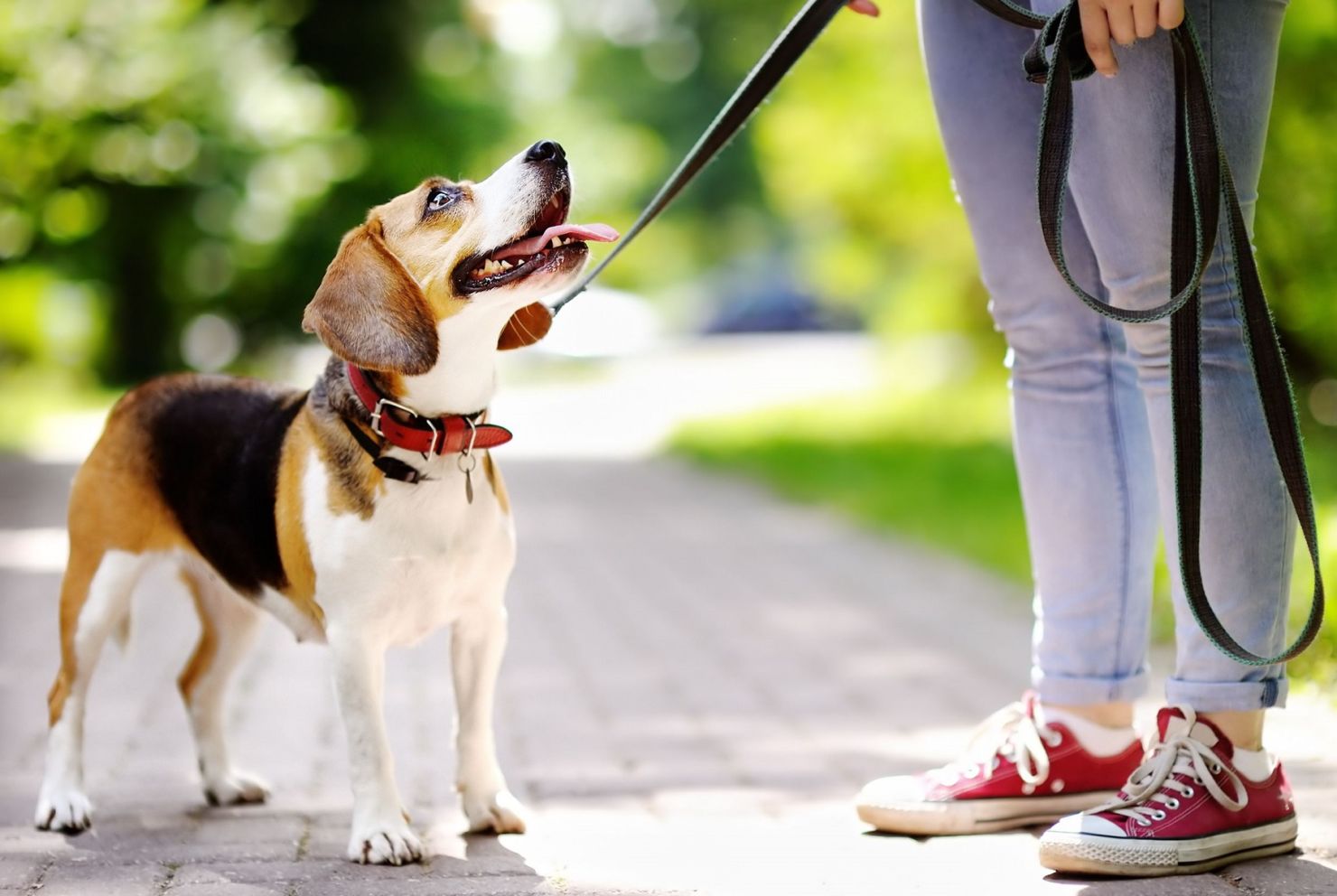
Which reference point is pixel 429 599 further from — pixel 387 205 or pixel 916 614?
pixel 916 614

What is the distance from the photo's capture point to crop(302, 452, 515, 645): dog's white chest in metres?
3.28

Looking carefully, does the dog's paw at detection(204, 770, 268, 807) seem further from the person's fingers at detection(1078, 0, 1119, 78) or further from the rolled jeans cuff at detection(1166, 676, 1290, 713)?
the person's fingers at detection(1078, 0, 1119, 78)

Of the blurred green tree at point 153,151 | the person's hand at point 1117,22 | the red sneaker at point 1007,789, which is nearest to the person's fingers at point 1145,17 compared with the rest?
the person's hand at point 1117,22

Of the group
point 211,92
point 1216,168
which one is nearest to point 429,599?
point 1216,168

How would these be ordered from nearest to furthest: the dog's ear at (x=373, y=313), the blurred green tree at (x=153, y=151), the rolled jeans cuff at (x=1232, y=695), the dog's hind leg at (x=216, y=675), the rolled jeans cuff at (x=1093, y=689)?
the rolled jeans cuff at (x=1232, y=695), the dog's ear at (x=373, y=313), the rolled jeans cuff at (x=1093, y=689), the dog's hind leg at (x=216, y=675), the blurred green tree at (x=153, y=151)

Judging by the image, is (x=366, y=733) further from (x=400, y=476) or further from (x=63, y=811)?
(x=63, y=811)

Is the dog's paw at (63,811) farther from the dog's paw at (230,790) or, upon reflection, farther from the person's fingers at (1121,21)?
the person's fingers at (1121,21)

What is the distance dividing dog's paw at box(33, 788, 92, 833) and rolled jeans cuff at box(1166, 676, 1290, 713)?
7.65ft

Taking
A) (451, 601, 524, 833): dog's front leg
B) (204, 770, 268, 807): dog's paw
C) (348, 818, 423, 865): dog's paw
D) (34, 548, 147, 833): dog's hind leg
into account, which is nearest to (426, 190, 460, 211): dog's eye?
(451, 601, 524, 833): dog's front leg

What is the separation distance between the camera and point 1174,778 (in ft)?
9.75

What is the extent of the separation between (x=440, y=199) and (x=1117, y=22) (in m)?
1.42

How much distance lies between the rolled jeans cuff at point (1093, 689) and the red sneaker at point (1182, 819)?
0.28 meters

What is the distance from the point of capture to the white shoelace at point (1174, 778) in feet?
9.65

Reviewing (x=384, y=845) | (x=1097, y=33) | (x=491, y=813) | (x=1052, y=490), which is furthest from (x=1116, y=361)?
(x=384, y=845)
